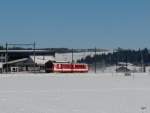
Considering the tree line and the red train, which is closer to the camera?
the red train

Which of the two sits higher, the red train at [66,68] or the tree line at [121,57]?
the tree line at [121,57]

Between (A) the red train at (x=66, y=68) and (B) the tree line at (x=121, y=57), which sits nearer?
(A) the red train at (x=66, y=68)

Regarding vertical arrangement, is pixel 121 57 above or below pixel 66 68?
above

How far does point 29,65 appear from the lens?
60.8m

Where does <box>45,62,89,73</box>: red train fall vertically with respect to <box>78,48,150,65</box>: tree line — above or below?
below

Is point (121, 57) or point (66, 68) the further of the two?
point (121, 57)
